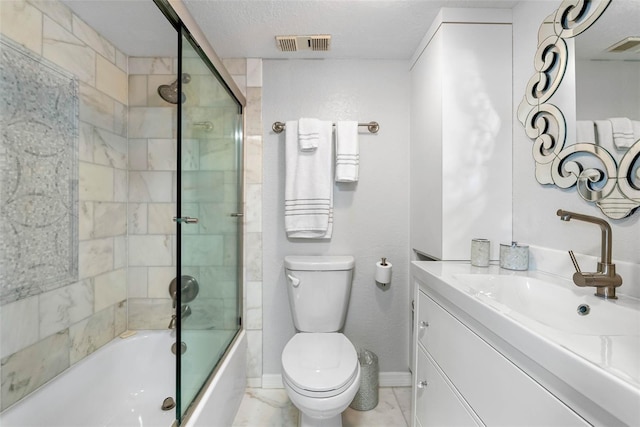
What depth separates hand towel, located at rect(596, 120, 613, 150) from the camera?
880 millimetres

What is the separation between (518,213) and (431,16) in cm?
104

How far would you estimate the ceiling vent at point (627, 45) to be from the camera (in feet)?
2.67

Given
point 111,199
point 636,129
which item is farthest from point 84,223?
point 636,129

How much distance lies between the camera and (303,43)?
5.29ft

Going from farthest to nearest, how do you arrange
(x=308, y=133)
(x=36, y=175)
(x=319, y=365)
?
(x=308, y=133) → (x=319, y=365) → (x=36, y=175)

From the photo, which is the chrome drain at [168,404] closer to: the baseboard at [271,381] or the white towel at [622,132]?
the baseboard at [271,381]

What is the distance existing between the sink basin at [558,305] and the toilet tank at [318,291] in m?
0.71

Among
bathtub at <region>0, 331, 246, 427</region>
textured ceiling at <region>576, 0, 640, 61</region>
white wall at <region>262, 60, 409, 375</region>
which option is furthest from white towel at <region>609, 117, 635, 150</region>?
bathtub at <region>0, 331, 246, 427</region>

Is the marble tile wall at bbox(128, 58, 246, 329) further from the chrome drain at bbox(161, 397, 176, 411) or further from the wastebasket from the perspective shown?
the wastebasket

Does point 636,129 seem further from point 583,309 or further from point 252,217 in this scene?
point 252,217

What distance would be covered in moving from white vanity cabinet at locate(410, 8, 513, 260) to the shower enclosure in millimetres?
1103

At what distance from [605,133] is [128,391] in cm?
234

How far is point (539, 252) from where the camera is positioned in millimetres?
1152

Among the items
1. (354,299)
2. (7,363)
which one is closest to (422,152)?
(354,299)
